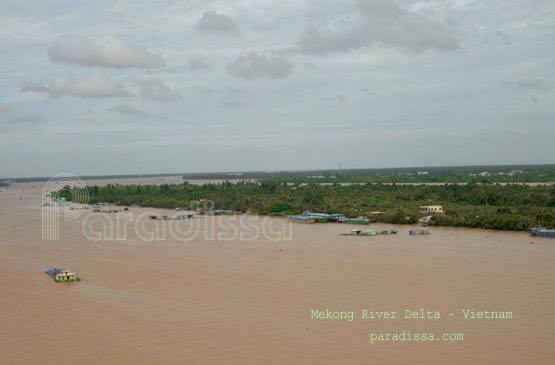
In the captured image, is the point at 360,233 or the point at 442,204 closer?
the point at 360,233

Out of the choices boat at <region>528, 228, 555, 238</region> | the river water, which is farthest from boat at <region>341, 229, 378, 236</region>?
boat at <region>528, 228, 555, 238</region>

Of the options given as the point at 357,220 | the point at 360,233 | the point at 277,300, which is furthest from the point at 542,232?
the point at 277,300

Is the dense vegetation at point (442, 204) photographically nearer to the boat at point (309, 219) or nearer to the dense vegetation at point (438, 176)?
the boat at point (309, 219)

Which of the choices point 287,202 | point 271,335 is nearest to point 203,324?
point 271,335

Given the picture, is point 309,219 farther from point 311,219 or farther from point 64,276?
point 64,276

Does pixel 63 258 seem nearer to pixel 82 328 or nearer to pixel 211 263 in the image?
pixel 211 263

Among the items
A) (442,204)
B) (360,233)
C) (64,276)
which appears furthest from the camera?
(442,204)

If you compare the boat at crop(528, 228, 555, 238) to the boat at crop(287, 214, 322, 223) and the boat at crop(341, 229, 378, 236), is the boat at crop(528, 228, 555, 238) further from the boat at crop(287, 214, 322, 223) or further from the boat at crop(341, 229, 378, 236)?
the boat at crop(287, 214, 322, 223)
